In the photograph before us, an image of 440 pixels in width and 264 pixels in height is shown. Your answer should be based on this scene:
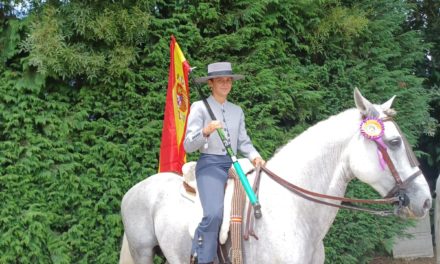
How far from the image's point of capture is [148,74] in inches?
223

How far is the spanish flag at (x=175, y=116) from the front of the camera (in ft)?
16.5

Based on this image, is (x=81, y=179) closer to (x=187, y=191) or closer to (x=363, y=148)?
(x=187, y=191)

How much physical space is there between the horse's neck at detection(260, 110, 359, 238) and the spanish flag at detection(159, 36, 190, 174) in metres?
1.91

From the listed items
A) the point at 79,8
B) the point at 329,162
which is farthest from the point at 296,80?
the point at 329,162

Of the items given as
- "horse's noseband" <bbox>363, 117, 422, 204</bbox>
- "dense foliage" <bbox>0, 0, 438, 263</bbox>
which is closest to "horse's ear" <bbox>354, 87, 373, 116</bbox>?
"horse's noseband" <bbox>363, 117, 422, 204</bbox>

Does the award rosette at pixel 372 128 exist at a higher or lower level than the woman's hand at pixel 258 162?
higher

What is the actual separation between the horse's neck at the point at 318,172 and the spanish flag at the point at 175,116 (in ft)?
6.26

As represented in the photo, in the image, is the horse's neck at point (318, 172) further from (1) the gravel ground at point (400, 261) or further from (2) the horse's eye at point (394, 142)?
(1) the gravel ground at point (400, 261)

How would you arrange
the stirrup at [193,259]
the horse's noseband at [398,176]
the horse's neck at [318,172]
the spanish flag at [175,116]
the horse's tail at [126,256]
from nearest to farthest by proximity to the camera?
the horse's noseband at [398,176], the horse's neck at [318,172], the stirrup at [193,259], the horse's tail at [126,256], the spanish flag at [175,116]

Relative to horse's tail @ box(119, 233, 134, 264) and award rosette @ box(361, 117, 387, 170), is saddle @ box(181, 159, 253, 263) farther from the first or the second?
horse's tail @ box(119, 233, 134, 264)

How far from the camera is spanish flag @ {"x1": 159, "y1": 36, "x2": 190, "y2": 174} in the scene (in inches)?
198

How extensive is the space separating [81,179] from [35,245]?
0.86 metres

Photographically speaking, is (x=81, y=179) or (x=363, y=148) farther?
(x=81, y=179)

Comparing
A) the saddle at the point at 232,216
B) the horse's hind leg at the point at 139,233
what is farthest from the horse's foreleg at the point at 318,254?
the horse's hind leg at the point at 139,233
